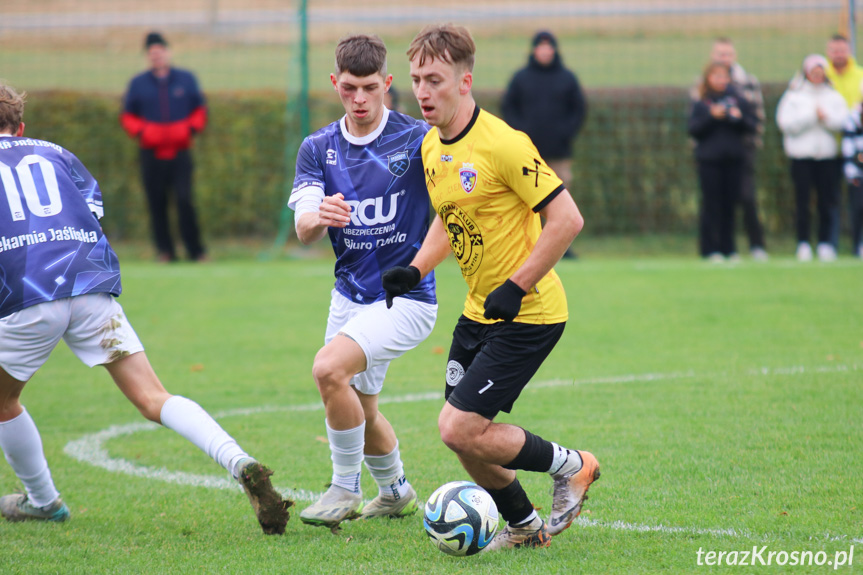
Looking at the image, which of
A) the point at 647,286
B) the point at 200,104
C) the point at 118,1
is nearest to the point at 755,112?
the point at 647,286

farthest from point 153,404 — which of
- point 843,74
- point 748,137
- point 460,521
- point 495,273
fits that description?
point 843,74

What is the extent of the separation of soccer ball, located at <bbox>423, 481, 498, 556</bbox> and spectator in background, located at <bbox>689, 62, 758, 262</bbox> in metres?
8.32

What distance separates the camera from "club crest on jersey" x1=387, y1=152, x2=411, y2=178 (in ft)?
14.2

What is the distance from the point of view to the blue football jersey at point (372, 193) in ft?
14.2

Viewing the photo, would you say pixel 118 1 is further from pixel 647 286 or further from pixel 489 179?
pixel 489 179

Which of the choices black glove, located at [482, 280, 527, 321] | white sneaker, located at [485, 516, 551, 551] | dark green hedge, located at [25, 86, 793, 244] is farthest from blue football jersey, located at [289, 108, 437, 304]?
dark green hedge, located at [25, 86, 793, 244]

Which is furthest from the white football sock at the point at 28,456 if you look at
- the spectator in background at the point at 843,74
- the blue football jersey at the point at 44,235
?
the spectator in background at the point at 843,74

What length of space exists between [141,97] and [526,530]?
945 cm

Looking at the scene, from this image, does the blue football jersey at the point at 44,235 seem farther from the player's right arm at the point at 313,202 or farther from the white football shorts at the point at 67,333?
the player's right arm at the point at 313,202

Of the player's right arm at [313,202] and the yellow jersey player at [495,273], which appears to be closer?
the yellow jersey player at [495,273]

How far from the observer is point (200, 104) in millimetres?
11930

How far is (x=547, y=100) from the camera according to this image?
1162 centimetres

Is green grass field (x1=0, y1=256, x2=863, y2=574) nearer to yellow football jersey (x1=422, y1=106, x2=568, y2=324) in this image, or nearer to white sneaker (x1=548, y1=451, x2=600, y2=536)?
white sneaker (x1=548, y1=451, x2=600, y2=536)

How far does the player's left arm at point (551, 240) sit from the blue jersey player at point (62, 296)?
1.27 meters
